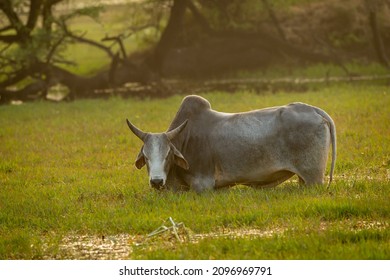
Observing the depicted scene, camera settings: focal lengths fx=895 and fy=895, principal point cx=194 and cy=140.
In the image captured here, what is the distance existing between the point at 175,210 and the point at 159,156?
0.73 meters

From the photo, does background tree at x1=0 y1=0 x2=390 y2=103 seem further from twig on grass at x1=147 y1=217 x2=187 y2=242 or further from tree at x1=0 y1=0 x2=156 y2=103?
twig on grass at x1=147 y1=217 x2=187 y2=242

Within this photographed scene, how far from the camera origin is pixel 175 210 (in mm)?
8711

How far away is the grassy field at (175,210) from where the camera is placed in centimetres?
748

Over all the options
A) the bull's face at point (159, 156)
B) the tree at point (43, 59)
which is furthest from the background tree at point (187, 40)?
the bull's face at point (159, 156)

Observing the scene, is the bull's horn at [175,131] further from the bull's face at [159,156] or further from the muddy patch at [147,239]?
the muddy patch at [147,239]

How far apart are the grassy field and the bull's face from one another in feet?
0.92

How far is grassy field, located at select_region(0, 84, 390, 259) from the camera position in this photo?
748 cm

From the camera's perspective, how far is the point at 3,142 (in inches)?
573

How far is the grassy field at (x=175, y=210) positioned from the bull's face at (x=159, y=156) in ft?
0.92

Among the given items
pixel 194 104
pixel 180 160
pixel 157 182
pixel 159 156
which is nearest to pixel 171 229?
pixel 157 182

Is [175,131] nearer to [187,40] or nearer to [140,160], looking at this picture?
[140,160]

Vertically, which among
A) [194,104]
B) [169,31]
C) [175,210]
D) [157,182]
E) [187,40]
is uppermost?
[194,104]

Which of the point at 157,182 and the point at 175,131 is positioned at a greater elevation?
the point at 175,131
